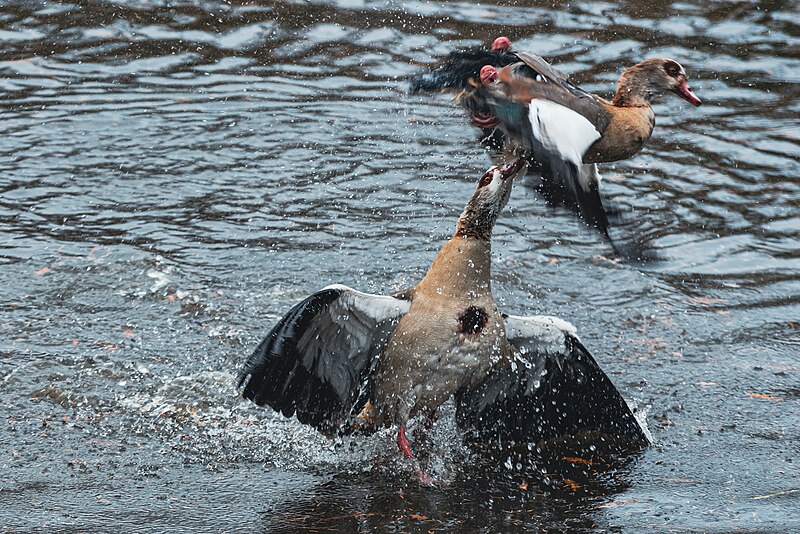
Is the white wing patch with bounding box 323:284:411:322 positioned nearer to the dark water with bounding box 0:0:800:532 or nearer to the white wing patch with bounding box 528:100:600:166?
the dark water with bounding box 0:0:800:532

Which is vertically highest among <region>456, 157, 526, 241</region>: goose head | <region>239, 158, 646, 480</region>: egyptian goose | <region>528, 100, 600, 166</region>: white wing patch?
<region>528, 100, 600, 166</region>: white wing patch

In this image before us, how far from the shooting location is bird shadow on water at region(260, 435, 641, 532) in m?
5.27

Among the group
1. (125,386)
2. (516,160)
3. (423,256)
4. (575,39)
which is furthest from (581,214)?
(575,39)

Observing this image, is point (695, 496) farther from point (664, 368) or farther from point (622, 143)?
point (622, 143)

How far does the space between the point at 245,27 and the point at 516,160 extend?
23.5 feet

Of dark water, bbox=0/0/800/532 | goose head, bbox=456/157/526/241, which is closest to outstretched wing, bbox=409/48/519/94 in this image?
goose head, bbox=456/157/526/241

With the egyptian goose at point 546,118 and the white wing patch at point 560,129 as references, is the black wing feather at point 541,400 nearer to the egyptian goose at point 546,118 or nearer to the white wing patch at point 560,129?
the egyptian goose at point 546,118

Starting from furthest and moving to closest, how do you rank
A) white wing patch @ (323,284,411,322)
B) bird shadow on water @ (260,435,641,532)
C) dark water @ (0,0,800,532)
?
white wing patch @ (323,284,411,322), dark water @ (0,0,800,532), bird shadow on water @ (260,435,641,532)

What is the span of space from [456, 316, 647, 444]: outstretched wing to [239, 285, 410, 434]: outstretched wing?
2.32 ft

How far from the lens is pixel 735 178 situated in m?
9.43

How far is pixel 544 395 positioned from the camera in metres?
6.33

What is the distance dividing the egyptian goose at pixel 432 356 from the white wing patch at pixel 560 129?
0.89 ft

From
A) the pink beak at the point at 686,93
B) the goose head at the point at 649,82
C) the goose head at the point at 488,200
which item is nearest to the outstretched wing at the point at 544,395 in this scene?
the goose head at the point at 488,200

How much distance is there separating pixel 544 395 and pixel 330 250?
2.48 m
